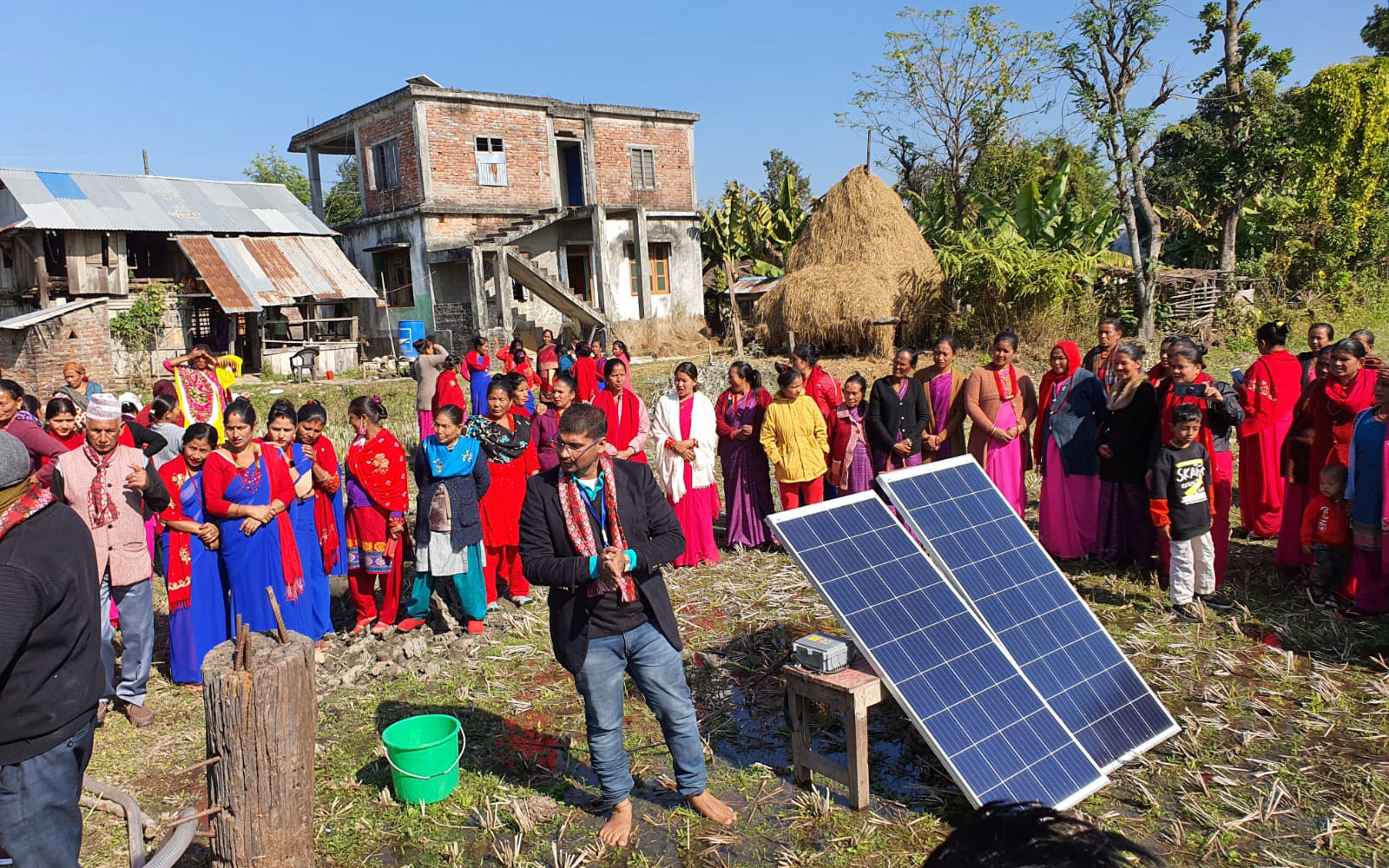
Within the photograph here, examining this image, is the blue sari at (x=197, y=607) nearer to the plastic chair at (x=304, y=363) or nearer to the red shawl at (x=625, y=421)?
the red shawl at (x=625, y=421)

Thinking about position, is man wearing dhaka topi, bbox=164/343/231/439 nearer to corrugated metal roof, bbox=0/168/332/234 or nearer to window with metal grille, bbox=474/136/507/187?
corrugated metal roof, bbox=0/168/332/234

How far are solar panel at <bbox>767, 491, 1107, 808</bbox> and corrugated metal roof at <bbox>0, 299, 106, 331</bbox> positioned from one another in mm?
20011

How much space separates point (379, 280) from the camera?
27.4 meters

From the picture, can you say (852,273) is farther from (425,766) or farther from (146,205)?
(425,766)

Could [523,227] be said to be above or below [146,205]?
below

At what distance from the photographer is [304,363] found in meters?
22.7

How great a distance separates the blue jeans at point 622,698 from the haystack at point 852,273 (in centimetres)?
1745

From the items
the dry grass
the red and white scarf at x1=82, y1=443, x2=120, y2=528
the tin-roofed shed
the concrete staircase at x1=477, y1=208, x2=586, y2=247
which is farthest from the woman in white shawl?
the dry grass

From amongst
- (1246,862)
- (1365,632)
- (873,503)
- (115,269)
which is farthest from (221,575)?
(115,269)

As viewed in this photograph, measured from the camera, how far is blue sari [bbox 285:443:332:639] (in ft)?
20.8

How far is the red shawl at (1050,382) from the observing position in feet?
24.7

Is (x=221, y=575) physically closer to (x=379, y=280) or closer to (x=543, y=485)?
(x=543, y=485)

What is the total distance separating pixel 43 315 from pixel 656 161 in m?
17.6

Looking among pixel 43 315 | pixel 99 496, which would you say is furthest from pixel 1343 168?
pixel 43 315
